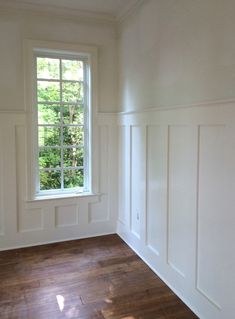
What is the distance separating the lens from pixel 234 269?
1.77 meters

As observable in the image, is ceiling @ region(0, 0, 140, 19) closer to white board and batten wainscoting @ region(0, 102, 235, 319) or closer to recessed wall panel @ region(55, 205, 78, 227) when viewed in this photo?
white board and batten wainscoting @ region(0, 102, 235, 319)

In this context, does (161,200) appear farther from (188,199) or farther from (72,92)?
(72,92)

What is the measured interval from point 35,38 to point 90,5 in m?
0.69

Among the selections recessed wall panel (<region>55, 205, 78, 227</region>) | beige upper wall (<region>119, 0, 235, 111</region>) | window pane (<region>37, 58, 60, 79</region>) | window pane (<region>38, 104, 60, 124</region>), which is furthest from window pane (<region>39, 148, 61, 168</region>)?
beige upper wall (<region>119, 0, 235, 111</region>)

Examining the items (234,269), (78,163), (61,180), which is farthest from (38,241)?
(234,269)

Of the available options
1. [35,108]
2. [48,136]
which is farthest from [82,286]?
[35,108]

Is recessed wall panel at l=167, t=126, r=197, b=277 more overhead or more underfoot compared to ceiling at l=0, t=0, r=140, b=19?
more underfoot

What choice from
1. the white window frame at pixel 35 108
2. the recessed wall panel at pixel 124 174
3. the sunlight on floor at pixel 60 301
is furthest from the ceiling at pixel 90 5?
the sunlight on floor at pixel 60 301

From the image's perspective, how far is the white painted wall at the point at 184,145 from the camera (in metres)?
1.84

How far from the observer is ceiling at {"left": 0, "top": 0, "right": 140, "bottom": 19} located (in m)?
3.01

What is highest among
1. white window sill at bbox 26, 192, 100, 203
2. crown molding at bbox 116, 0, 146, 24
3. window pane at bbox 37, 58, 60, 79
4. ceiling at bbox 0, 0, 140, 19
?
ceiling at bbox 0, 0, 140, 19

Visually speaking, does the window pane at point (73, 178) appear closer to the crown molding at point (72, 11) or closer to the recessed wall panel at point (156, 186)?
the recessed wall panel at point (156, 186)

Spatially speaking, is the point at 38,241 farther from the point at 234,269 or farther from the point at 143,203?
the point at 234,269

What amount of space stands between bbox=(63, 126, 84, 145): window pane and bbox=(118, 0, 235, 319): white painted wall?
0.65m
